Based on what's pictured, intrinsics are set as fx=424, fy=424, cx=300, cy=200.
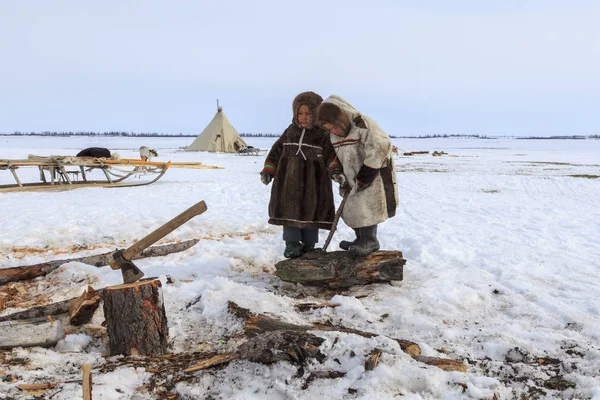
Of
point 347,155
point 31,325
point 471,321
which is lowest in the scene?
point 471,321

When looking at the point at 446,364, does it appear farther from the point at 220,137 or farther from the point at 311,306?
the point at 220,137

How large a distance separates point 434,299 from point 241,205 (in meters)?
5.66

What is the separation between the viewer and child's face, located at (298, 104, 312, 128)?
4055 mm

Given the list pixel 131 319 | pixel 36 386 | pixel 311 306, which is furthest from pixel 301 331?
pixel 36 386

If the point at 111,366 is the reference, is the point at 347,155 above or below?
above

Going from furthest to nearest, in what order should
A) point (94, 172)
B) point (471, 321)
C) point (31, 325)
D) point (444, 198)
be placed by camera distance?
point (94, 172) → point (444, 198) → point (471, 321) → point (31, 325)

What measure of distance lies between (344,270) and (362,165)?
98 cm

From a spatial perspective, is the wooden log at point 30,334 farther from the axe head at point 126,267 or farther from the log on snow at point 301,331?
the log on snow at point 301,331

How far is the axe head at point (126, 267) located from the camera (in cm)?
288

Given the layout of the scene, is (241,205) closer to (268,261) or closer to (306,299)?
(268,261)

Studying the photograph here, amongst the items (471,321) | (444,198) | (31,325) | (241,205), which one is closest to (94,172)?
(241,205)

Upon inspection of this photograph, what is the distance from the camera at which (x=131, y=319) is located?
8.83ft

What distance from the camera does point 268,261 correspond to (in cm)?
493

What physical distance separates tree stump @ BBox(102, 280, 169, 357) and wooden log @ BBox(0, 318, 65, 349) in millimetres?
411
